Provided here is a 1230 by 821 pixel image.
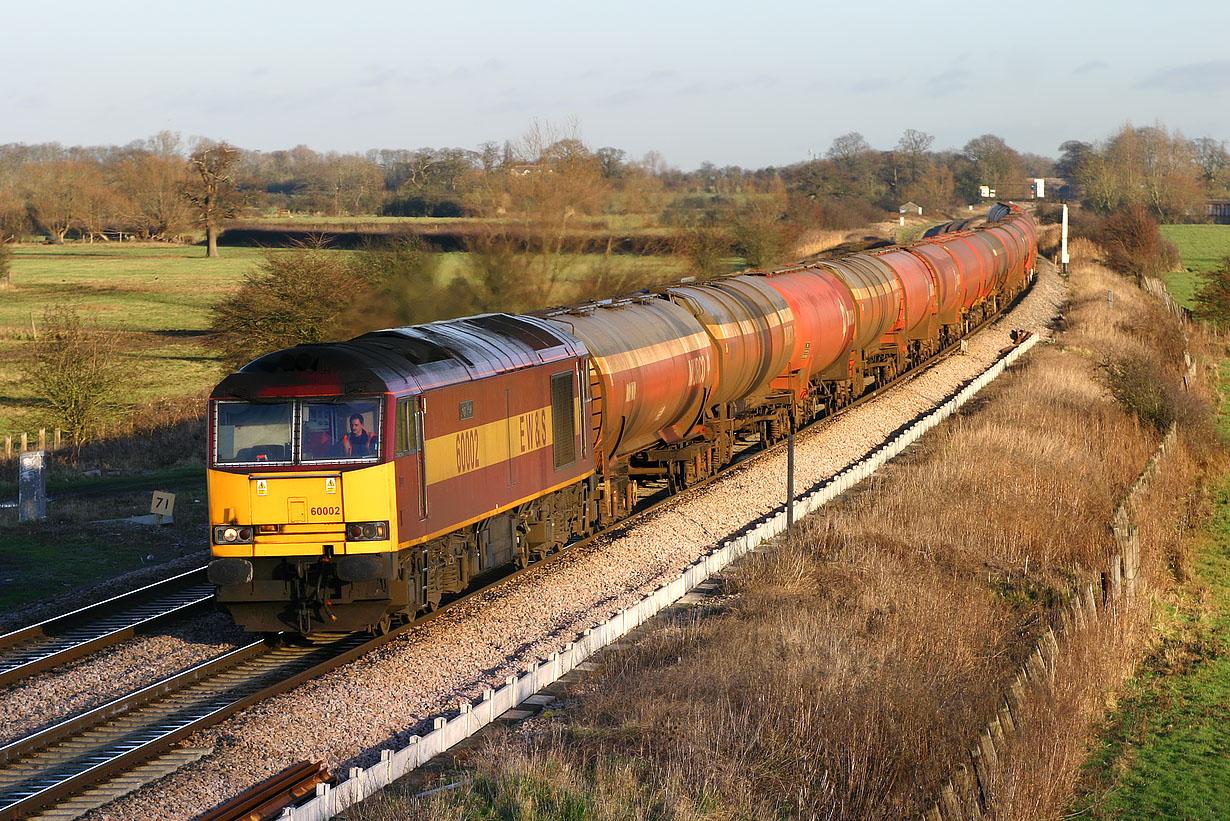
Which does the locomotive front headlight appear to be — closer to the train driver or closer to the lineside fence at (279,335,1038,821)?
the train driver

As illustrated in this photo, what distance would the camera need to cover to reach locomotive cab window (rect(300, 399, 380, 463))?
45.0 ft

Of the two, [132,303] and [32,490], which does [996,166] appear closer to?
[132,303]

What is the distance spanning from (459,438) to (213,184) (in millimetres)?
77299

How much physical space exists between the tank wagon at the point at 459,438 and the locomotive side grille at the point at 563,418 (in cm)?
3

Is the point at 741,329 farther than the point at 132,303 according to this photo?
No

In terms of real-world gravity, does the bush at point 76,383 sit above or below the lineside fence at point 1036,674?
above

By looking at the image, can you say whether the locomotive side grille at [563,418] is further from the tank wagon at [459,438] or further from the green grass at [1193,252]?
the green grass at [1193,252]

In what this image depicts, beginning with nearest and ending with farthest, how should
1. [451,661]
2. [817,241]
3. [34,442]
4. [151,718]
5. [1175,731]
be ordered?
[151,718] → [451,661] → [1175,731] → [34,442] → [817,241]

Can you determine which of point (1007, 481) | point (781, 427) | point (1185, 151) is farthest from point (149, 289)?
point (1185, 151)

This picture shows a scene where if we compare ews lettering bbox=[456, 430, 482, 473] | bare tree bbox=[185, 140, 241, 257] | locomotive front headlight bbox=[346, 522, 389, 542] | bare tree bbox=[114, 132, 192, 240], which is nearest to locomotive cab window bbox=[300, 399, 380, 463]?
locomotive front headlight bbox=[346, 522, 389, 542]

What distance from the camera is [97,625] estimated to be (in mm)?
15664

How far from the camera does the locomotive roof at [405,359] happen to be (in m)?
13.8

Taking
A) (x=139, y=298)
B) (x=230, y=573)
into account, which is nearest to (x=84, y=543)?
(x=230, y=573)

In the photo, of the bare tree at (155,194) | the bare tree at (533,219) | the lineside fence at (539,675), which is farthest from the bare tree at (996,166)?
the lineside fence at (539,675)
